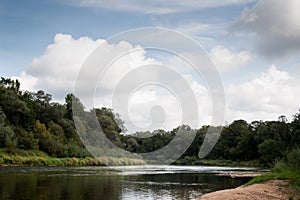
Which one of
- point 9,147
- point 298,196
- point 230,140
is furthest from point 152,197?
point 230,140

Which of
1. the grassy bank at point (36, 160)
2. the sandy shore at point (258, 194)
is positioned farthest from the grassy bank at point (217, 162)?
the sandy shore at point (258, 194)

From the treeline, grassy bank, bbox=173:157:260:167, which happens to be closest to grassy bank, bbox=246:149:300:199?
the treeline

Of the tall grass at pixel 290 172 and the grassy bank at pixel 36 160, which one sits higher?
the grassy bank at pixel 36 160

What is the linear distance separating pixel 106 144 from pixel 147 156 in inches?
1179

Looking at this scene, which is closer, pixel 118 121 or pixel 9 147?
pixel 9 147

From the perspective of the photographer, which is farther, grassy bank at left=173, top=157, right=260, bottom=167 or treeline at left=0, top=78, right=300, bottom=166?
grassy bank at left=173, top=157, right=260, bottom=167

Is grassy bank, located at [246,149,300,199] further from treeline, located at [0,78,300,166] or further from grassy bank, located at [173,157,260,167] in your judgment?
grassy bank, located at [173,157,260,167]

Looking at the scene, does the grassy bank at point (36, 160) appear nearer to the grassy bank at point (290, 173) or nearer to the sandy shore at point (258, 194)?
the grassy bank at point (290, 173)

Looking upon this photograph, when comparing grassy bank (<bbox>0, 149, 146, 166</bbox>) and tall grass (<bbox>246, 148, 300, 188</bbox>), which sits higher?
grassy bank (<bbox>0, 149, 146, 166</bbox>)

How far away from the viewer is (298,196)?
25719mm

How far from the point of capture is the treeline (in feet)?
314

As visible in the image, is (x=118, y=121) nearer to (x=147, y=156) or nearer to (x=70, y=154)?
(x=147, y=156)

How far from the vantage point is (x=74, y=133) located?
115 m

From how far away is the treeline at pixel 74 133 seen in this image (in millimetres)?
95562
